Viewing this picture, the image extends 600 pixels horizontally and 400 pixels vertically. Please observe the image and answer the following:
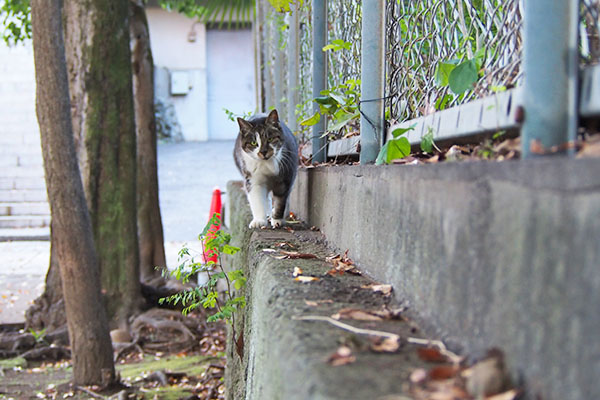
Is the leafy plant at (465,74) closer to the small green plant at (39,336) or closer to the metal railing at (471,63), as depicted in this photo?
the metal railing at (471,63)

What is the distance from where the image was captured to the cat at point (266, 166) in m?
3.85

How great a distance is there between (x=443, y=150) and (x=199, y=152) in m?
21.5

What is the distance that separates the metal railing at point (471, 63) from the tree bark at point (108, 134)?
12.9ft

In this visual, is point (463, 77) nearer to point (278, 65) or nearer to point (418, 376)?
point (418, 376)

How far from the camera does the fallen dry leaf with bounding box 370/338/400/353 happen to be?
130cm

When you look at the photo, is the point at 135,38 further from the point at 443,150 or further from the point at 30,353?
the point at 443,150

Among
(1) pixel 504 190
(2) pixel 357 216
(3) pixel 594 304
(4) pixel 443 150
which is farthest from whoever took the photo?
(2) pixel 357 216

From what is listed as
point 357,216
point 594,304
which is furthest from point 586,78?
point 357,216

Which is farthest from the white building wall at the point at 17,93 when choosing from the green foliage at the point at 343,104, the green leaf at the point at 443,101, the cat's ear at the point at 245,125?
the green leaf at the point at 443,101

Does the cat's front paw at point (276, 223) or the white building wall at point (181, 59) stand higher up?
the white building wall at point (181, 59)

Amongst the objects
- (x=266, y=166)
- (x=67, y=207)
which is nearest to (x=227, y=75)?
(x=67, y=207)

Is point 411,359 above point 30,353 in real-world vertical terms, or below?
above

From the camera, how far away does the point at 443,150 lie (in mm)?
1954

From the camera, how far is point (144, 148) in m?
9.20
